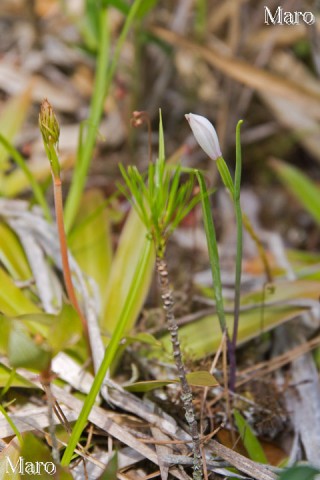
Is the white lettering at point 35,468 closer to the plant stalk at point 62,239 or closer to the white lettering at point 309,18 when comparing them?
the plant stalk at point 62,239

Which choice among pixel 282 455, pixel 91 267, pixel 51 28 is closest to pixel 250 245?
pixel 91 267

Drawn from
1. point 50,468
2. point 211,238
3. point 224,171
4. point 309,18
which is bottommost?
point 50,468

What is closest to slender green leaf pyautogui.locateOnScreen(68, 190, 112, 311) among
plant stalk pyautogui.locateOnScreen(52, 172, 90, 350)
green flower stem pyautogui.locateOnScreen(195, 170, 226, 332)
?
plant stalk pyautogui.locateOnScreen(52, 172, 90, 350)

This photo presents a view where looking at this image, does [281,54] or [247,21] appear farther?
[281,54]

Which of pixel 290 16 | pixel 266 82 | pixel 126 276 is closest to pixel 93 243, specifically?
pixel 126 276

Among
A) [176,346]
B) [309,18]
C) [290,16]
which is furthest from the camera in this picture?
[290,16]

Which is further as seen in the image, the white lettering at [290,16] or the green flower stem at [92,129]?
the white lettering at [290,16]

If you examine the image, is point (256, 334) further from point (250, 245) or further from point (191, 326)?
point (250, 245)

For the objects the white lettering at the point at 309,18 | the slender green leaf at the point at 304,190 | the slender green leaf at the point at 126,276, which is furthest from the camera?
the slender green leaf at the point at 304,190

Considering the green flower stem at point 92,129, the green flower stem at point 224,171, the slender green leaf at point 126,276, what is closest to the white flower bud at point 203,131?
the green flower stem at point 224,171

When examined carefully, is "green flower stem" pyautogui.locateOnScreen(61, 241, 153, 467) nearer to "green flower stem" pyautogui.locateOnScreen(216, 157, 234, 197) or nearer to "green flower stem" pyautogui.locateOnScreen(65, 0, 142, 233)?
"green flower stem" pyautogui.locateOnScreen(216, 157, 234, 197)

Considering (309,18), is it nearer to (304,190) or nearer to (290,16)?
(290,16)
